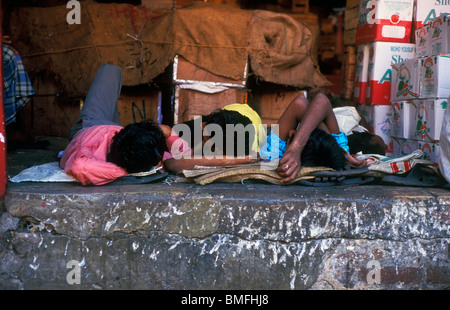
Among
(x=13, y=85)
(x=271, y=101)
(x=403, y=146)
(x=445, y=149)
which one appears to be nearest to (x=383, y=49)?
(x=403, y=146)

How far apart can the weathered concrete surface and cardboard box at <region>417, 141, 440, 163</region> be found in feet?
2.11

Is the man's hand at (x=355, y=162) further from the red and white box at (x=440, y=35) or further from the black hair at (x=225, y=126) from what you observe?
the red and white box at (x=440, y=35)

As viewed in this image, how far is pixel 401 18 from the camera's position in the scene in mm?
3398

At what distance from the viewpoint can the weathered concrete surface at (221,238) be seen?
205 cm

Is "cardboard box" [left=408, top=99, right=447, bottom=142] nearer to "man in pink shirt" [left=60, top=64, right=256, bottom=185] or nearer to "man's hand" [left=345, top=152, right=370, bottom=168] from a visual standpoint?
"man's hand" [left=345, top=152, right=370, bottom=168]

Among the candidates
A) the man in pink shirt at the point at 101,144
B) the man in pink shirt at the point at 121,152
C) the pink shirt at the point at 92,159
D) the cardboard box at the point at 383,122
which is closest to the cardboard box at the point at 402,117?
the cardboard box at the point at 383,122

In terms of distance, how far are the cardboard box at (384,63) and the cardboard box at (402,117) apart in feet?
0.66

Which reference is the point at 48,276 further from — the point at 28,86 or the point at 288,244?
the point at 28,86

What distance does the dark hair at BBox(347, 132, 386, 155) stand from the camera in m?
3.08

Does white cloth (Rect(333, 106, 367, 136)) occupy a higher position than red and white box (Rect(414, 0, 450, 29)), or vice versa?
red and white box (Rect(414, 0, 450, 29))

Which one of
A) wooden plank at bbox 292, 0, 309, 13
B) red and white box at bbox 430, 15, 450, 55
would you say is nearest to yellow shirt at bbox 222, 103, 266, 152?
red and white box at bbox 430, 15, 450, 55

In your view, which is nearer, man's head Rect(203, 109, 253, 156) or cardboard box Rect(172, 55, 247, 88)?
man's head Rect(203, 109, 253, 156)

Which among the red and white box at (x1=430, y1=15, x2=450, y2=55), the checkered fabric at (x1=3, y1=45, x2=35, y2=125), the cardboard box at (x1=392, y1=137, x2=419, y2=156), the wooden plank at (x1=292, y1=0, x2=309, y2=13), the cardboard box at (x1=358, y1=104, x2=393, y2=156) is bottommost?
the cardboard box at (x1=392, y1=137, x2=419, y2=156)

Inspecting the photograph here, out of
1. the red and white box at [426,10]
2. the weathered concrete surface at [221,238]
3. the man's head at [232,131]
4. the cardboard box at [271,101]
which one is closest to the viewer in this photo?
the weathered concrete surface at [221,238]
